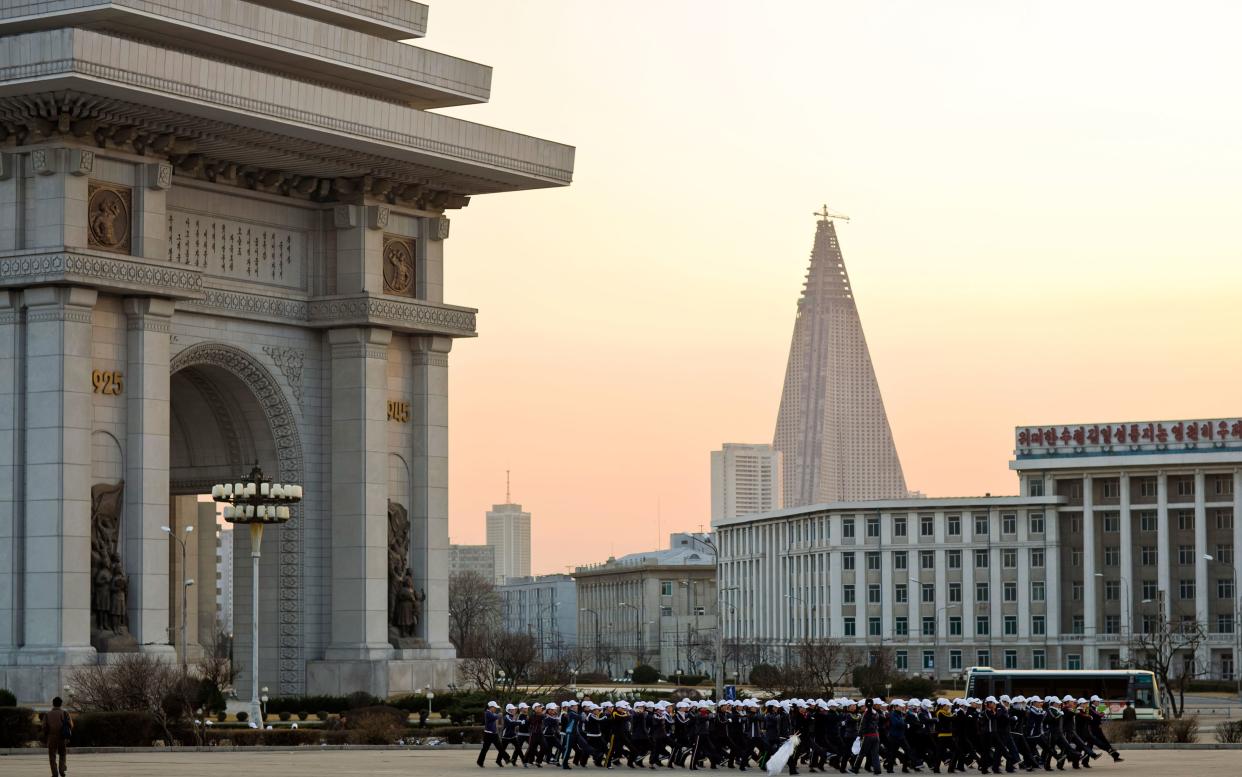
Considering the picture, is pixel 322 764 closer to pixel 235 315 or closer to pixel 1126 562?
pixel 235 315

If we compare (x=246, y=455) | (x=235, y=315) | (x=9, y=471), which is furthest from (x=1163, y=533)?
(x=9, y=471)

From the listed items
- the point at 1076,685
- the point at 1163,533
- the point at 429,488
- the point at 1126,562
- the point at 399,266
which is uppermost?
the point at 399,266

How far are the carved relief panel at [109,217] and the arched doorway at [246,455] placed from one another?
454 centimetres

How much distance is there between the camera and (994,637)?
486 ft

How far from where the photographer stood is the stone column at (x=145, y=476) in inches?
2056

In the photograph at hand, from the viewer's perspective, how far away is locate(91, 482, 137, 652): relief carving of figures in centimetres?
5153

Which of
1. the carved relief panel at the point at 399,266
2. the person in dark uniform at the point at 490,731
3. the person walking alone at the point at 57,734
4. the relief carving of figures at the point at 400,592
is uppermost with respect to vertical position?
the carved relief panel at the point at 399,266

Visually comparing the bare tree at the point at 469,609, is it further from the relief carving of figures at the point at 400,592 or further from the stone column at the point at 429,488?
the relief carving of figures at the point at 400,592

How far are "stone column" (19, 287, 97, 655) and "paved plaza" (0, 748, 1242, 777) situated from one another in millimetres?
7284

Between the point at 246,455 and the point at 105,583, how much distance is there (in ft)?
28.8

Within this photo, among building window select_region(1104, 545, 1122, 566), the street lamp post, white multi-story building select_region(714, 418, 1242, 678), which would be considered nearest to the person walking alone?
the street lamp post

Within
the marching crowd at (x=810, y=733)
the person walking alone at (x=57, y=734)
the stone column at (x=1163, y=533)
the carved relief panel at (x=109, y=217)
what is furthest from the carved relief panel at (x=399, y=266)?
the stone column at (x=1163, y=533)

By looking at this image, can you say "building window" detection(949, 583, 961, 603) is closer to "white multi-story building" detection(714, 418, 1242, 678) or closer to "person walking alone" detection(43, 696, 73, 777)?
"white multi-story building" detection(714, 418, 1242, 678)

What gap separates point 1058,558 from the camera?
488 feet
